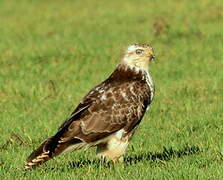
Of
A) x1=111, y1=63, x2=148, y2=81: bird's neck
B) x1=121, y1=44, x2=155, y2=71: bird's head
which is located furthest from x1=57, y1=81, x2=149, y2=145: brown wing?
x1=121, y1=44, x2=155, y2=71: bird's head

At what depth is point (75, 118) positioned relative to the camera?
9531 millimetres

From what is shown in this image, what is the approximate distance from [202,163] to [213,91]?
5.68 m

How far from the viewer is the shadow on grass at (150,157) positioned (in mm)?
9742

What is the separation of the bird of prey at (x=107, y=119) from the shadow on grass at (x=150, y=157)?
0.16 m

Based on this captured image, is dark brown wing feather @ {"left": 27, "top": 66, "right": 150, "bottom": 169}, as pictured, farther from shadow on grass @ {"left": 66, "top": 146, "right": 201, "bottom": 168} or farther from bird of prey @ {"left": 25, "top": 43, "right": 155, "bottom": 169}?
shadow on grass @ {"left": 66, "top": 146, "right": 201, "bottom": 168}

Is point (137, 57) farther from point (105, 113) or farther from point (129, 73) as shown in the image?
point (105, 113)

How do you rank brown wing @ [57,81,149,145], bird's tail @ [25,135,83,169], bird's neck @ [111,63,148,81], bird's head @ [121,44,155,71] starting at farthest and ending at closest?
bird's head @ [121,44,155,71]
bird's neck @ [111,63,148,81]
brown wing @ [57,81,149,145]
bird's tail @ [25,135,83,169]

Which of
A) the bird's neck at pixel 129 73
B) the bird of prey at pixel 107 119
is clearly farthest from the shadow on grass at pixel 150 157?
the bird's neck at pixel 129 73

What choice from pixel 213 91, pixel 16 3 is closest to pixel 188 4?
pixel 16 3

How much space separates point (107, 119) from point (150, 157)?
89cm

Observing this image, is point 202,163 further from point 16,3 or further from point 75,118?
point 16,3

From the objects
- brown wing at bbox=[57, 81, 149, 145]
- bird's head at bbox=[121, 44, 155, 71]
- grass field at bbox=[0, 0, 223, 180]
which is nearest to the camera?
brown wing at bbox=[57, 81, 149, 145]

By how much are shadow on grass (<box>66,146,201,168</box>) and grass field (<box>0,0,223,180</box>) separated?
1 cm

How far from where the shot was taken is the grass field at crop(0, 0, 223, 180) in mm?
9734
